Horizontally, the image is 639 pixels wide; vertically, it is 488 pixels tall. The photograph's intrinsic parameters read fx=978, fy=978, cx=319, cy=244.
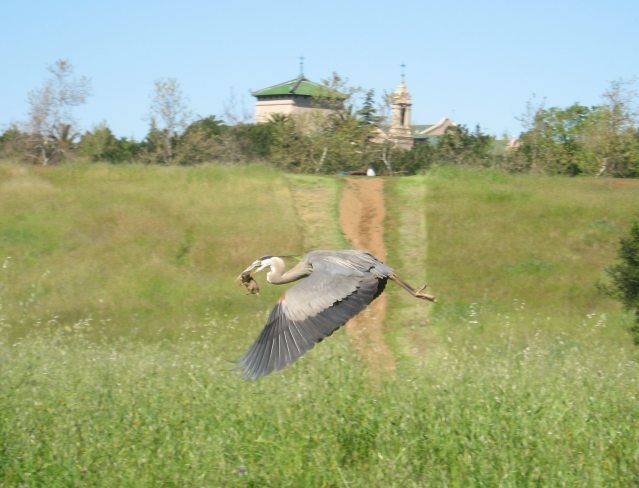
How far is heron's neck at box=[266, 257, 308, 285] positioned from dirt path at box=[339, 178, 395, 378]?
6.47 meters

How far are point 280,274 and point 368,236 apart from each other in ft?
54.8

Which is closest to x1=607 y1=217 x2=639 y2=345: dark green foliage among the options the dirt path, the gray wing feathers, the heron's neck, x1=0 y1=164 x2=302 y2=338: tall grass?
the dirt path

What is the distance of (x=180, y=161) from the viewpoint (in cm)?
4706

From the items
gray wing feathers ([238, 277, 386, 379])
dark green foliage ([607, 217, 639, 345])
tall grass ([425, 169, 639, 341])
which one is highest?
gray wing feathers ([238, 277, 386, 379])

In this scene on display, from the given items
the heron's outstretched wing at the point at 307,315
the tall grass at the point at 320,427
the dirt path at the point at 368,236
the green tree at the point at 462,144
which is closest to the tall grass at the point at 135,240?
the dirt path at the point at 368,236

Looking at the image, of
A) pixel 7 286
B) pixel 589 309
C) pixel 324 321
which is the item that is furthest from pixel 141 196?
pixel 324 321

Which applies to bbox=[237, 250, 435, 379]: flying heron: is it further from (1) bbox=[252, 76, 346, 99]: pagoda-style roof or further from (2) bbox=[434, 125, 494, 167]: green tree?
(1) bbox=[252, 76, 346, 99]: pagoda-style roof

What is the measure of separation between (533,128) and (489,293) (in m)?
24.9

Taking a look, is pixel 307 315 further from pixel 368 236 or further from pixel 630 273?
pixel 368 236

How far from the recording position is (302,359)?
11477mm

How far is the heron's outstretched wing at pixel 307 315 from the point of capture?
812 cm

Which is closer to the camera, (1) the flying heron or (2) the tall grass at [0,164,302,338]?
(1) the flying heron

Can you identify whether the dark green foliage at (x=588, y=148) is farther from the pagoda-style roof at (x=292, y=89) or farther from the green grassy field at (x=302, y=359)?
the pagoda-style roof at (x=292, y=89)

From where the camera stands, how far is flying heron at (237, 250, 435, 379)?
815 centimetres
